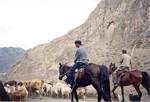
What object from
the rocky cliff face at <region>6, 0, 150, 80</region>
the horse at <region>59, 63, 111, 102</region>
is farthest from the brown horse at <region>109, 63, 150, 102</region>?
the rocky cliff face at <region>6, 0, 150, 80</region>

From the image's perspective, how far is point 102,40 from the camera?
2527 inches

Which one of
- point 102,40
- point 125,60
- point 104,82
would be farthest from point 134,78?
point 102,40

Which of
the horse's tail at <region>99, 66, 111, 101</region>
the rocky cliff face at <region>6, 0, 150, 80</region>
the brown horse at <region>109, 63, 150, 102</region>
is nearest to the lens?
the horse's tail at <region>99, 66, 111, 101</region>

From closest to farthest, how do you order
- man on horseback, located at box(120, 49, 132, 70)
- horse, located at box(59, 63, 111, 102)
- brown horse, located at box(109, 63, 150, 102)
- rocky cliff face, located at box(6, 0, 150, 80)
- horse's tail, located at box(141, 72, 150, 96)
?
1. horse, located at box(59, 63, 111, 102)
2. horse's tail, located at box(141, 72, 150, 96)
3. brown horse, located at box(109, 63, 150, 102)
4. man on horseback, located at box(120, 49, 132, 70)
5. rocky cliff face, located at box(6, 0, 150, 80)

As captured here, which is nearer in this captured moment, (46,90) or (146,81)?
(146,81)

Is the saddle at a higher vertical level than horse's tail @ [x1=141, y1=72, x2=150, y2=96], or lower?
higher

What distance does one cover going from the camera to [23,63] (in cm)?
7025

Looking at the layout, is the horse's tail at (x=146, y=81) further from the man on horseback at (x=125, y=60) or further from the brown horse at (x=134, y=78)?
the man on horseback at (x=125, y=60)

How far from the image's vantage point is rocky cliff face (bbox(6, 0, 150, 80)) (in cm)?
5511

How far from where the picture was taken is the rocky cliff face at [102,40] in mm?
55112

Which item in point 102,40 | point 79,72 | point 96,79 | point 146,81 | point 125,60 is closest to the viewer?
point 96,79

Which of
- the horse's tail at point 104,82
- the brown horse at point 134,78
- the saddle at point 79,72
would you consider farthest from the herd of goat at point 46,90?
the horse's tail at point 104,82

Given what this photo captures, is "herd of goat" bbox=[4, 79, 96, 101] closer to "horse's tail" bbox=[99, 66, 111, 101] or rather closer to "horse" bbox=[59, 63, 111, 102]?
"horse" bbox=[59, 63, 111, 102]

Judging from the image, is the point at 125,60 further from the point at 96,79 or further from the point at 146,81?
the point at 96,79
